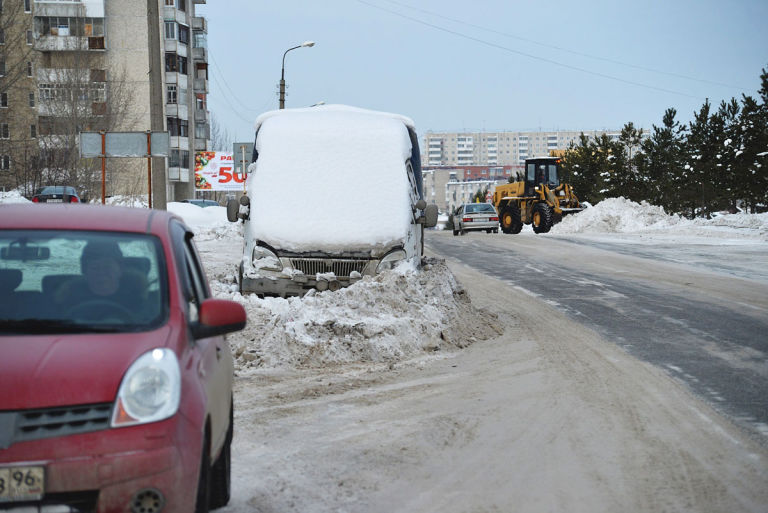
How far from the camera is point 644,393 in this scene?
8211 millimetres

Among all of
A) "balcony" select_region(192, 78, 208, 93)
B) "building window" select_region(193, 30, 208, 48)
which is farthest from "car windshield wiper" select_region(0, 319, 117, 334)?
"balcony" select_region(192, 78, 208, 93)

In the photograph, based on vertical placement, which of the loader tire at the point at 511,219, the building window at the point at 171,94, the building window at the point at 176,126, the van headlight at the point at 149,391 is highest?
the building window at the point at 171,94

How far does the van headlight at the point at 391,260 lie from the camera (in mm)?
11500

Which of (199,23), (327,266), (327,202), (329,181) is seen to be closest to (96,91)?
(199,23)

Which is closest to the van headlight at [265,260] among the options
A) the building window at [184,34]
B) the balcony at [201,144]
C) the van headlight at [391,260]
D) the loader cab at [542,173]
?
the van headlight at [391,260]

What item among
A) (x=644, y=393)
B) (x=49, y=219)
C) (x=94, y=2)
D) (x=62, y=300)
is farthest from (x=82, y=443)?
(x=94, y=2)

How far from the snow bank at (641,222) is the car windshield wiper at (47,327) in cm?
3543

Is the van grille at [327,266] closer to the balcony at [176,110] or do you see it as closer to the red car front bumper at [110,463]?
the red car front bumper at [110,463]

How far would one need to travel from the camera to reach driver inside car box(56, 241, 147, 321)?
4.13 metres

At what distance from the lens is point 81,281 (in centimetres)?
434

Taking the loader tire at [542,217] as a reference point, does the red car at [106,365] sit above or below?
above

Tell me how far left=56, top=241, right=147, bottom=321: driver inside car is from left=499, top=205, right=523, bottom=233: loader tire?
4050 cm

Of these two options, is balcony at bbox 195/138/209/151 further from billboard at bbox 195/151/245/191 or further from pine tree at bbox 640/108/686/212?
pine tree at bbox 640/108/686/212

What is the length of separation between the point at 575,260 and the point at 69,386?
839 inches
